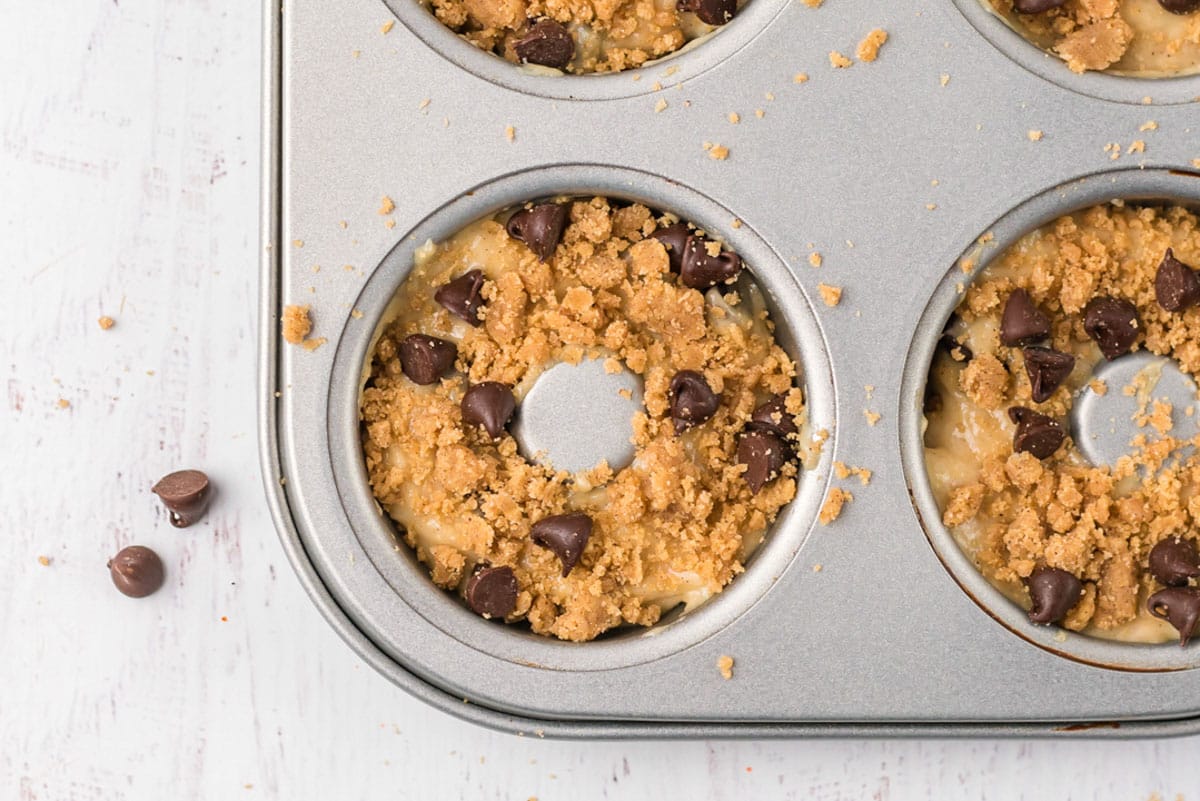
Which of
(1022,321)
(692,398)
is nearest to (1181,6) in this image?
(1022,321)

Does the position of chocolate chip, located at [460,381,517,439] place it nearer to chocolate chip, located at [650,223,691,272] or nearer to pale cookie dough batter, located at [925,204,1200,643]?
chocolate chip, located at [650,223,691,272]

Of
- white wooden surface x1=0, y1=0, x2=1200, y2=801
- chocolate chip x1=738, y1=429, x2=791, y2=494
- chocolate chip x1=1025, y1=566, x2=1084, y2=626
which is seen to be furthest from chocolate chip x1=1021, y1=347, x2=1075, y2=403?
white wooden surface x1=0, y1=0, x2=1200, y2=801

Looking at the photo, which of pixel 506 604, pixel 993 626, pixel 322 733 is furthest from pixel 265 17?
pixel 993 626

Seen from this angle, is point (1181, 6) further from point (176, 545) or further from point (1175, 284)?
point (176, 545)

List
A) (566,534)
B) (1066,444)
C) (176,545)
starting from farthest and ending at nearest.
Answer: (176,545) < (1066,444) < (566,534)

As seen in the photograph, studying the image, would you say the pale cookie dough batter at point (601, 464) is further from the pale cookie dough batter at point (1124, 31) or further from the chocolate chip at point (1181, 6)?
the chocolate chip at point (1181, 6)

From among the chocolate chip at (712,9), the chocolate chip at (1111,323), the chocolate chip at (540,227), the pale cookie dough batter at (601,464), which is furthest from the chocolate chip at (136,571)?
the chocolate chip at (1111,323)
